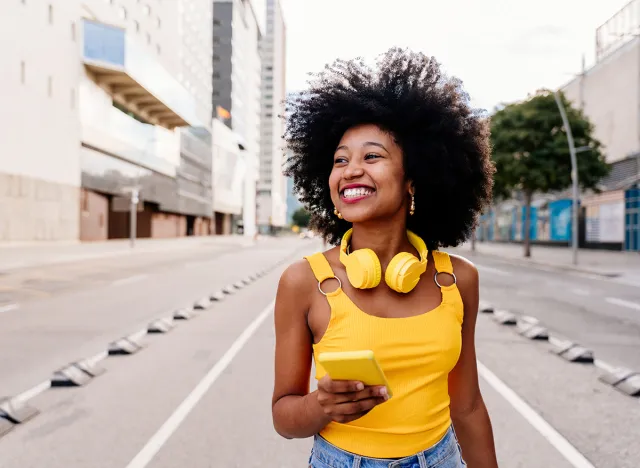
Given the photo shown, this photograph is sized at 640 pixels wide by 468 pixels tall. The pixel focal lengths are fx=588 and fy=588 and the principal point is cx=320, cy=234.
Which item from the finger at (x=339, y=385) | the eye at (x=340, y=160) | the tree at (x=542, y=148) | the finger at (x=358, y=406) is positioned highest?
the tree at (x=542, y=148)

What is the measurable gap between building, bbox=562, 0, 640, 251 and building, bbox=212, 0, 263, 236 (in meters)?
61.6

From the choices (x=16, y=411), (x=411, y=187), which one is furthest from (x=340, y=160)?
(x=16, y=411)

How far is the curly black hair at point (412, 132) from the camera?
2.11 meters

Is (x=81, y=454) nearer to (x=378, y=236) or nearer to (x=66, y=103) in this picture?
(x=378, y=236)

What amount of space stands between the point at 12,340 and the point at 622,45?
154 feet

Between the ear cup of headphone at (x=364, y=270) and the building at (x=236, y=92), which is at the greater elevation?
the building at (x=236, y=92)

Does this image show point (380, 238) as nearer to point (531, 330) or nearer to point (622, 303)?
point (531, 330)

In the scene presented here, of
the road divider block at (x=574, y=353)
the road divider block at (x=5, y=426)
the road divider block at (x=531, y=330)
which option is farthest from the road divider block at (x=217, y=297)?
the road divider block at (x=5, y=426)

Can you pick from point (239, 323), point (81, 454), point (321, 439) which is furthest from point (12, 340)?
point (321, 439)

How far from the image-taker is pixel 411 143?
209 cm

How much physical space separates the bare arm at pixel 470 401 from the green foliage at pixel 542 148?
30.1m

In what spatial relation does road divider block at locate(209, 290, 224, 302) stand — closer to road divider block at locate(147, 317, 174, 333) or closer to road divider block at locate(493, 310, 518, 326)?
road divider block at locate(147, 317, 174, 333)

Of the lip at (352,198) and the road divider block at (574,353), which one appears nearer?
the lip at (352,198)

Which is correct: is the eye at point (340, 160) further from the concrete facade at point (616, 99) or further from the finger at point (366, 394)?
the concrete facade at point (616, 99)
